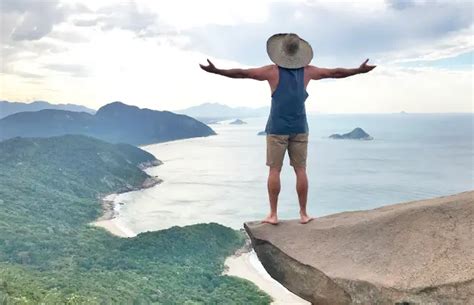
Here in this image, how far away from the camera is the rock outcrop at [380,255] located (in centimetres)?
375

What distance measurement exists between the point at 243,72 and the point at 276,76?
33 cm

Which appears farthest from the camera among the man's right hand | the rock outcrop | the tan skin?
the tan skin

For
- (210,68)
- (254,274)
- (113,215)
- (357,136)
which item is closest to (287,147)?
(210,68)

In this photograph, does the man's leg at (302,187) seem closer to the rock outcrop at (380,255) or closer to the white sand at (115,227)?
the rock outcrop at (380,255)

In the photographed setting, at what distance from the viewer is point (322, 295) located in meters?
4.44

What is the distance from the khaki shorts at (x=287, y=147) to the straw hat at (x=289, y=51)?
0.72 m

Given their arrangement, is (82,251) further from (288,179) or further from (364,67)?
(288,179)

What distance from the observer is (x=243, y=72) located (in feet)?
16.4

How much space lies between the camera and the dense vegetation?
84.0 feet

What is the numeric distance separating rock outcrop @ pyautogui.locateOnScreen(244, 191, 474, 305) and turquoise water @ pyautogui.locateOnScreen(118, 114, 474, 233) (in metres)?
50.8

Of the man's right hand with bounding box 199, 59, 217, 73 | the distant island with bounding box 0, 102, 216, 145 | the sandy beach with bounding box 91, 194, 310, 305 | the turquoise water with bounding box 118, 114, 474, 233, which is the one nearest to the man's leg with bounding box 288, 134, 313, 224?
the man's right hand with bounding box 199, 59, 217, 73

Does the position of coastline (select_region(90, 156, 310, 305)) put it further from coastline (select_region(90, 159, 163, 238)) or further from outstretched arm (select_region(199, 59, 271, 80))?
outstretched arm (select_region(199, 59, 271, 80))

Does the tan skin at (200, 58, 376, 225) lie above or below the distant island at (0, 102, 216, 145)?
below

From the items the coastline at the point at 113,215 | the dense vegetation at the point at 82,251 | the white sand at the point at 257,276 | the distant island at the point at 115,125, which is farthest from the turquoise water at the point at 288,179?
the white sand at the point at 257,276
